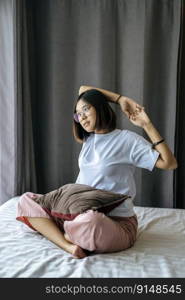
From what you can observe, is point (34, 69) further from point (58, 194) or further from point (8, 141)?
point (58, 194)

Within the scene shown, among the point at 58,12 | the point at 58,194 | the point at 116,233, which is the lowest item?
the point at 116,233

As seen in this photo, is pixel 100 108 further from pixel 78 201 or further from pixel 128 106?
pixel 78 201

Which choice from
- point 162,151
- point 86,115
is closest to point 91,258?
point 162,151

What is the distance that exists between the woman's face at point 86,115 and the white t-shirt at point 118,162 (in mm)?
60

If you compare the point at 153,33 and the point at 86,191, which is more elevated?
the point at 153,33

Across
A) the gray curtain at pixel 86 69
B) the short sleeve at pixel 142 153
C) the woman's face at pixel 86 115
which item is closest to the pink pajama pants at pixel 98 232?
the short sleeve at pixel 142 153

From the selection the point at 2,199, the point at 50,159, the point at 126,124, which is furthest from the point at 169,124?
the point at 2,199

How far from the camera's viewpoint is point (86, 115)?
1567 mm

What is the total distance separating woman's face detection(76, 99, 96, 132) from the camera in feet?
5.11

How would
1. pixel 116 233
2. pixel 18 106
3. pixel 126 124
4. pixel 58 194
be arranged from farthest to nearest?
pixel 126 124 < pixel 18 106 < pixel 58 194 < pixel 116 233

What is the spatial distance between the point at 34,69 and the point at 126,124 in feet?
2.49

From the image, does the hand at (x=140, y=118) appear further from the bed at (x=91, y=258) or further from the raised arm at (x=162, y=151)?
the bed at (x=91, y=258)

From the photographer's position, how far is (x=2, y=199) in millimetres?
2232

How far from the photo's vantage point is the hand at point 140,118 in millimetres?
1492
